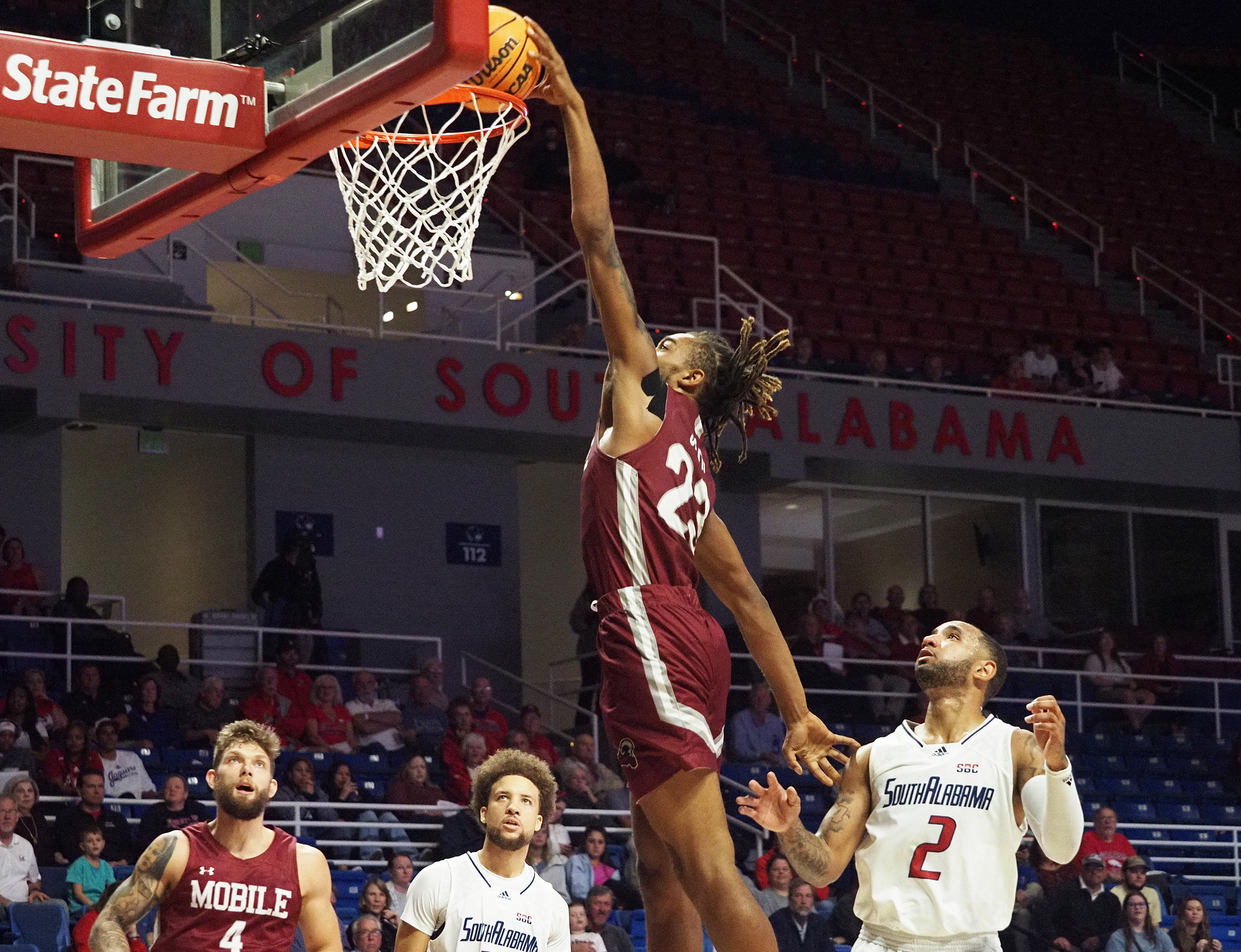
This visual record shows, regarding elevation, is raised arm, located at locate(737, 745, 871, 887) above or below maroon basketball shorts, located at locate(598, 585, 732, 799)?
below

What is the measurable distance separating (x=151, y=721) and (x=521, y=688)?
565 cm

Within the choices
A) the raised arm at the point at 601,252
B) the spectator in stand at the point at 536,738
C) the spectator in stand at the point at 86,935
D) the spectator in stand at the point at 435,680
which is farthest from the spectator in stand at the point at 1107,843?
the raised arm at the point at 601,252

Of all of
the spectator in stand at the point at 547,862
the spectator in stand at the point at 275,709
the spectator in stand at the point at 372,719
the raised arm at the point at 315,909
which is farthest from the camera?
the spectator in stand at the point at 372,719

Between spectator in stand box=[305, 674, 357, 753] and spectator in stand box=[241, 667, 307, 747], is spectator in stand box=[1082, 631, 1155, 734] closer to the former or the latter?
spectator in stand box=[305, 674, 357, 753]

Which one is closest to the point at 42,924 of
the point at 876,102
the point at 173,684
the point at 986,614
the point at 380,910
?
the point at 380,910

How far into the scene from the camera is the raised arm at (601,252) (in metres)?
5.08

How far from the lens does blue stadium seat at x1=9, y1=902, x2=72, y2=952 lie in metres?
10.4

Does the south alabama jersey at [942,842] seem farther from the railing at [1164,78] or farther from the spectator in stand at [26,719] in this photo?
the railing at [1164,78]

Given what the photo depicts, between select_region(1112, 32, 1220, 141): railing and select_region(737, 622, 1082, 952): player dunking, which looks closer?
select_region(737, 622, 1082, 952): player dunking

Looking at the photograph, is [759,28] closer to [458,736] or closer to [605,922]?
[458,736]

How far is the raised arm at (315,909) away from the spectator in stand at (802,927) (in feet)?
20.6

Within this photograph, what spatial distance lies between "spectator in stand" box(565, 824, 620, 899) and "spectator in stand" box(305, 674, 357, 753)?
2227mm

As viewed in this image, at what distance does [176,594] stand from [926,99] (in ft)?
39.3

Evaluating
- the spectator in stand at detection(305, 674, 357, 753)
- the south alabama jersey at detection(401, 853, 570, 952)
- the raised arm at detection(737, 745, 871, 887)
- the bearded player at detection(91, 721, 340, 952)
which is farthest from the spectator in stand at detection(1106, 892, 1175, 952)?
the bearded player at detection(91, 721, 340, 952)
